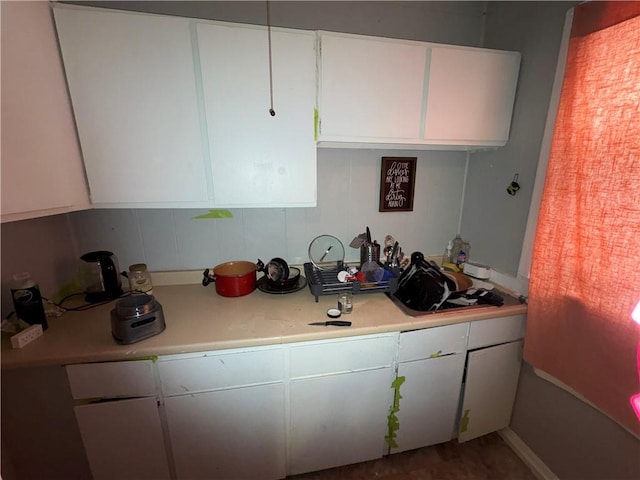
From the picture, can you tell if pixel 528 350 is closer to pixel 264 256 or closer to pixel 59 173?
pixel 264 256

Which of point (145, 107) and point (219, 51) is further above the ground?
point (219, 51)

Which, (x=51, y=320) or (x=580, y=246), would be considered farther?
(x=51, y=320)

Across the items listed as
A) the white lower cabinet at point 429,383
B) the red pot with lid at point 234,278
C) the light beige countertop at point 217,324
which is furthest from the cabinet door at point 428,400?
the red pot with lid at point 234,278

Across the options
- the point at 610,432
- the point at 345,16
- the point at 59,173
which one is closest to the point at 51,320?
the point at 59,173

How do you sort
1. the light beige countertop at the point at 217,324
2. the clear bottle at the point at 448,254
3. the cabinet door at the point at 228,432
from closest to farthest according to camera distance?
1. the light beige countertop at the point at 217,324
2. the cabinet door at the point at 228,432
3. the clear bottle at the point at 448,254

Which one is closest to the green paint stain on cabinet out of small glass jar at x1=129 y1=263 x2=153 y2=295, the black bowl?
the black bowl

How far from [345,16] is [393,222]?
3.80ft

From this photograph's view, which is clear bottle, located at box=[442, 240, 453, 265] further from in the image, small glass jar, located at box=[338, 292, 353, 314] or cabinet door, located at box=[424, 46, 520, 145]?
small glass jar, located at box=[338, 292, 353, 314]

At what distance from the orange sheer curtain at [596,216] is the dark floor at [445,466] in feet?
2.19

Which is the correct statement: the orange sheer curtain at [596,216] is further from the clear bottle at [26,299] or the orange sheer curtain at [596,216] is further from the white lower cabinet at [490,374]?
the clear bottle at [26,299]

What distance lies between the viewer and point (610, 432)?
3.72ft

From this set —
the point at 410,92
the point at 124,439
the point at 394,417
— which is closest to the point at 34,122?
the point at 124,439

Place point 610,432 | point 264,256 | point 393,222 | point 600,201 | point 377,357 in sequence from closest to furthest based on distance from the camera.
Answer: point 600,201, point 610,432, point 377,357, point 264,256, point 393,222

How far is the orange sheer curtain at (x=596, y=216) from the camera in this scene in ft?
3.03
